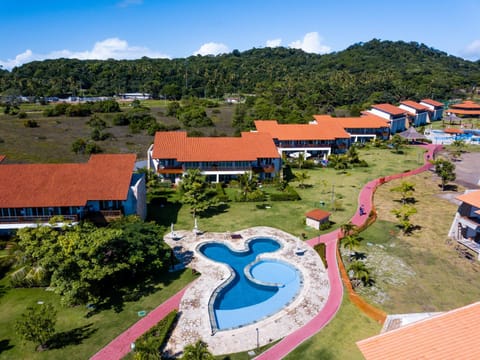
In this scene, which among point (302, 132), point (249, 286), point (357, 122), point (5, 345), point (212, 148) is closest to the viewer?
point (5, 345)

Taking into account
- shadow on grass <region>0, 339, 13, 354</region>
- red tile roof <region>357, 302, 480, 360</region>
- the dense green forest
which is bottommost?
shadow on grass <region>0, 339, 13, 354</region>

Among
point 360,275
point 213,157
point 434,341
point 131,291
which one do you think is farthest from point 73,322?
point 213,157

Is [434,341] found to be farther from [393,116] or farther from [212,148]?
[393,116]

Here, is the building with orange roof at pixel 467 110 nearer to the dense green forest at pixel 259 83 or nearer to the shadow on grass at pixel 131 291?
the dense green forest at pixel 259 83

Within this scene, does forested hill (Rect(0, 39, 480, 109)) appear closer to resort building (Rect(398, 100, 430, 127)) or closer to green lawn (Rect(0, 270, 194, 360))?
resort building (Rect(398, 100, 430, 127))

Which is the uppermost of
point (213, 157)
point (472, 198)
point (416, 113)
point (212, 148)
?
point (416, 113)

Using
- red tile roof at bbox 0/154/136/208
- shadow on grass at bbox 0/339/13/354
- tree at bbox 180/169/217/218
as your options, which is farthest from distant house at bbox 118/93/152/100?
shadow on grass at bbox 0/339/13/354

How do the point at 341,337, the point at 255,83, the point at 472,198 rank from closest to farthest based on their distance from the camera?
the point at 341,337 < the point at 472,198 < the point at 255,83
